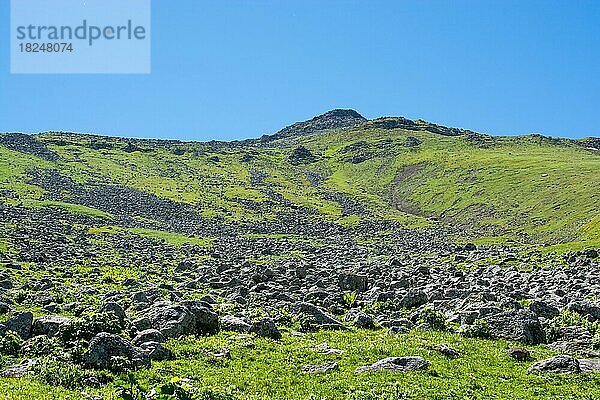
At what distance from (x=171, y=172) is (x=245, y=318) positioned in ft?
449

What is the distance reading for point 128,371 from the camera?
17.2m

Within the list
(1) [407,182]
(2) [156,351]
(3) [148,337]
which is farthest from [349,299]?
(1) [407,182]

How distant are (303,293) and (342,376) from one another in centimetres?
1660

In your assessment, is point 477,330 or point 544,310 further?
point 544,310

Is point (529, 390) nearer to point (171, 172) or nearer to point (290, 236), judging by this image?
point (290, 236)

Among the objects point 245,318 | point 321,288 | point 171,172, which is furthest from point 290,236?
point 171,172

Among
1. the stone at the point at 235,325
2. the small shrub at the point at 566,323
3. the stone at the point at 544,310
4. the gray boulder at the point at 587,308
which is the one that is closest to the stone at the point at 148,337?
the stone at the point at 235,325

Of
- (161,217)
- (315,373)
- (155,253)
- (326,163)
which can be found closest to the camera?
(315,373)

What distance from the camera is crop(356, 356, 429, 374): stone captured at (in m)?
18.0

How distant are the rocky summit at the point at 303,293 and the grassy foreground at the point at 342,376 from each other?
9 centimetres

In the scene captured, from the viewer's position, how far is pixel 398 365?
59.9 ft

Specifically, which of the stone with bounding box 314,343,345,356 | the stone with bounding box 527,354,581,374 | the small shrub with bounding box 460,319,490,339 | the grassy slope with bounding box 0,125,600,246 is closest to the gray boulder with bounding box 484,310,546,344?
the small shrub with bounding box 460,319,490,339

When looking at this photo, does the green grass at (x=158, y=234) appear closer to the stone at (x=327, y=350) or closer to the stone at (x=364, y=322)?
the stone at (x=364, y=322)

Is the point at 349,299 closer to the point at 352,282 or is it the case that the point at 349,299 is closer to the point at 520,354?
the point at 352,282
